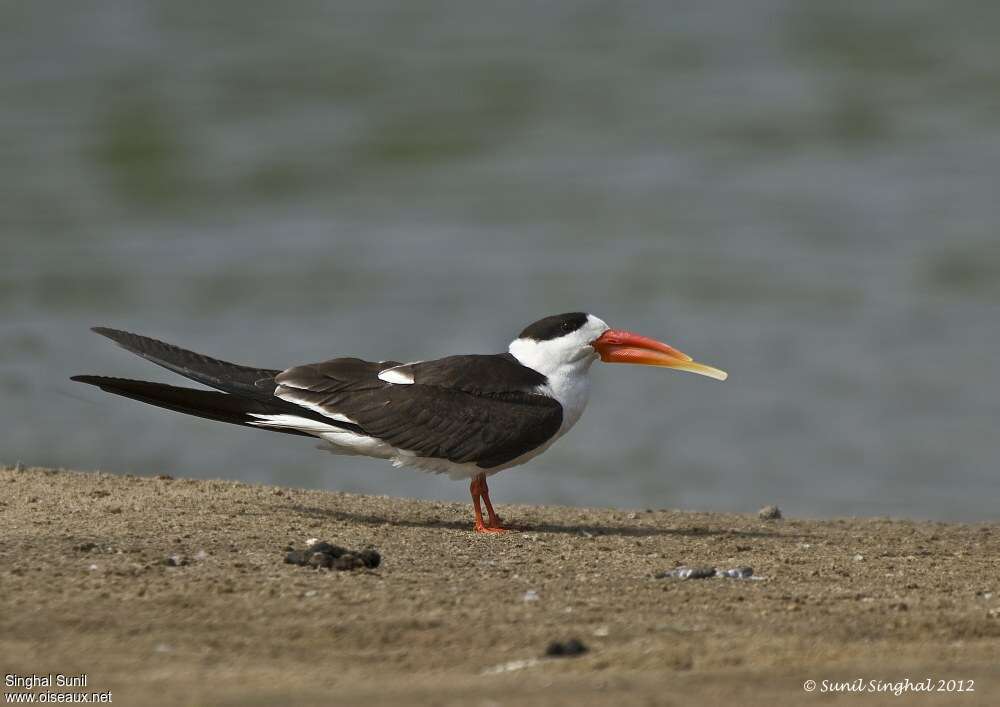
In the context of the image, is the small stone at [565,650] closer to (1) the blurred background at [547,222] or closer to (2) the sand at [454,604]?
(2) the sand at [454,604]

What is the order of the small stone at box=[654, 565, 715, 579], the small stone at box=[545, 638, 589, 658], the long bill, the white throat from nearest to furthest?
the small stone at box=[545, 638, 589, 658] → the small stone at box=[654, 565, 715, 579] → the white throat → the long bill

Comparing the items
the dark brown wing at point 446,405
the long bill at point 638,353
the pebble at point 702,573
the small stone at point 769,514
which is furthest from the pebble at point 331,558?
the small stone at point 769,514

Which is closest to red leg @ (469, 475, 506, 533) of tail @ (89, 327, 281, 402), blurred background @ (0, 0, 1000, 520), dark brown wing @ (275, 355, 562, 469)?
dark brown wing @ (275, 355, 562, 469)

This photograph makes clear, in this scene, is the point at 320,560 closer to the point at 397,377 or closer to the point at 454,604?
the point at 454,604

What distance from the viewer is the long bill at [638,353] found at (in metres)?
6.13

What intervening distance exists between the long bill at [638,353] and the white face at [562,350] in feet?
0.17

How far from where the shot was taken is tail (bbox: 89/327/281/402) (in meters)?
5.89

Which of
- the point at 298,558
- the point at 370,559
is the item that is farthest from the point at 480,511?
the point at 298,558

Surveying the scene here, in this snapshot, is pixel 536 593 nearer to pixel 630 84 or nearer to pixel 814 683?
pixel 814 683

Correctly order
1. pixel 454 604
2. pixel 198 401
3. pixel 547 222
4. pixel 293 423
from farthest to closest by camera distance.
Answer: pixel 547 222
pixel 293 423
pixel 198 401
pixel 454 604

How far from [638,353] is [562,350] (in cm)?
36

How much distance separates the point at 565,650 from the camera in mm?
3529

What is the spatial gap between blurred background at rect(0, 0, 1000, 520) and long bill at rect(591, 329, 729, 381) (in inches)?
66.4

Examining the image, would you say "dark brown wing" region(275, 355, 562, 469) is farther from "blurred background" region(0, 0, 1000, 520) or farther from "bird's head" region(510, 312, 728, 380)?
"blurred background" region(0, 0, 1000, 520)
